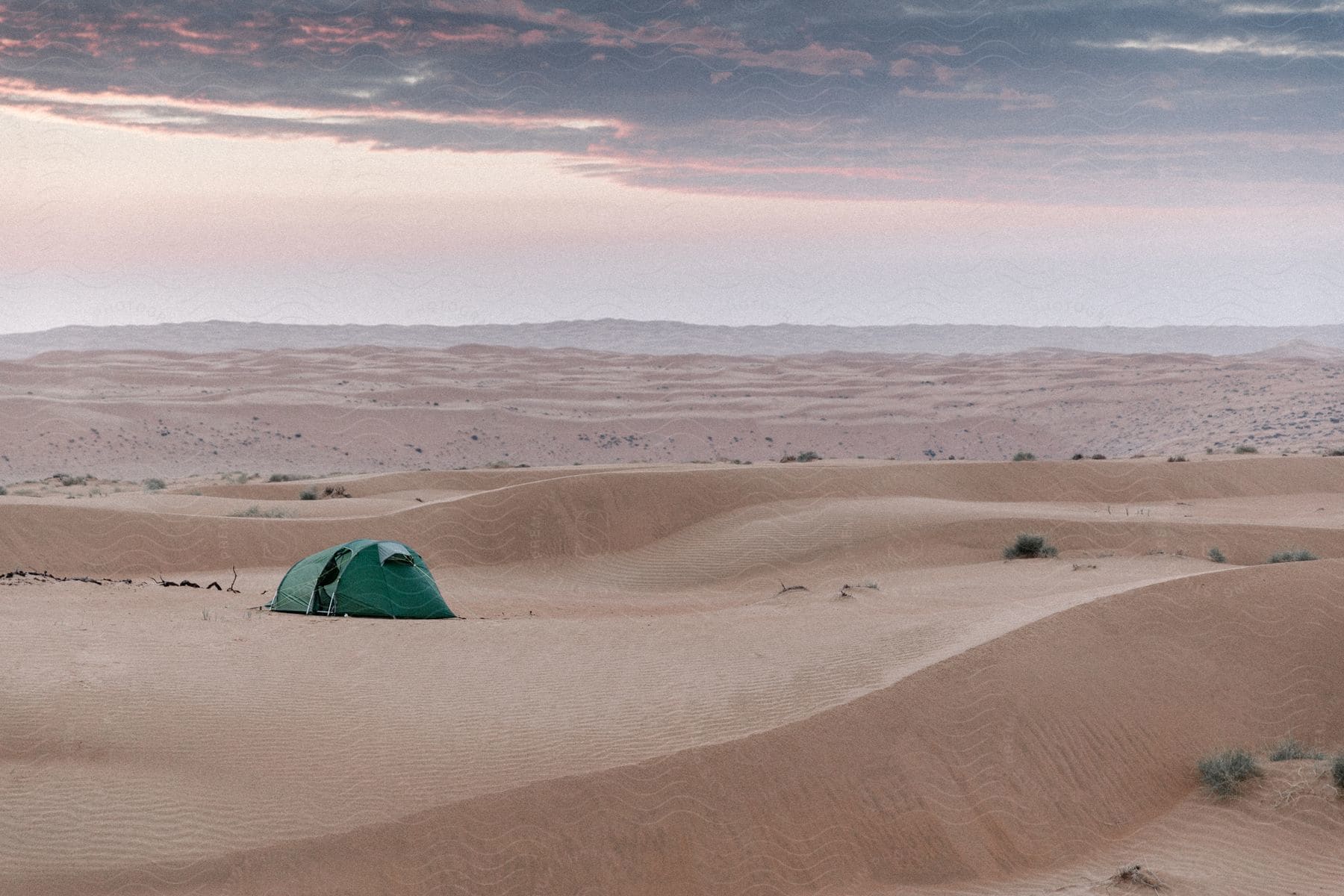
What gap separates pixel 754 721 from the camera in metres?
10.1

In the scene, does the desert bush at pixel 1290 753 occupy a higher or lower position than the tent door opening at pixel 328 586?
lower

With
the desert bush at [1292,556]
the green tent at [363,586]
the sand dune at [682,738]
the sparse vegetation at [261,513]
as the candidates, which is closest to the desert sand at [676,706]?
the sand dune at [682,738]

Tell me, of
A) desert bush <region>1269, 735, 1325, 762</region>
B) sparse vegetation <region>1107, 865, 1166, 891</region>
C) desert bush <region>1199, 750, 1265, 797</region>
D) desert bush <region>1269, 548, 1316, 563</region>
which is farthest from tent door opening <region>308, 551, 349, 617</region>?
desert bush <region>1269, 548, 1316, 563</region>

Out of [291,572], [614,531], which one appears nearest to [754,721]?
[291,572]

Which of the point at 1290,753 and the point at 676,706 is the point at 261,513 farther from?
the point at 1290,753

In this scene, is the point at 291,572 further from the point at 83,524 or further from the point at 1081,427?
the point at 1081,427

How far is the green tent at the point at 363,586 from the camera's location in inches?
626

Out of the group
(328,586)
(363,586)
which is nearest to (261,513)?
(328,586)

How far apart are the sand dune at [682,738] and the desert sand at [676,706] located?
35mm

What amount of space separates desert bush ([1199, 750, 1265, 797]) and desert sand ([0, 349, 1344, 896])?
0.39 ft

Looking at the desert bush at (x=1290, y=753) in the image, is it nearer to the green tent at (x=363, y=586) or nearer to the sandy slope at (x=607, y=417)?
the green tent at (x=363, y=586)

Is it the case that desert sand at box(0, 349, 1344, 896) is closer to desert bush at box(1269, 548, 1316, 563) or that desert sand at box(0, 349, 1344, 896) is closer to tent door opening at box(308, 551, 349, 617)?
tent door opening at box(308, 551, 349, 617)

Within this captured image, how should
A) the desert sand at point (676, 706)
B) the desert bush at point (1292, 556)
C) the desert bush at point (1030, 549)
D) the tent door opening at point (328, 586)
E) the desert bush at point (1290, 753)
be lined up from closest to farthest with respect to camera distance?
the desert sand at point (676, 706) → the desert bush at point (1290, 753) → the tent door opening at point (328, 586) → the desert bush at point (1292, 556) → the desert bush at point (1030, 549)

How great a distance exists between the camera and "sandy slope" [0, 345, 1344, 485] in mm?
51062
